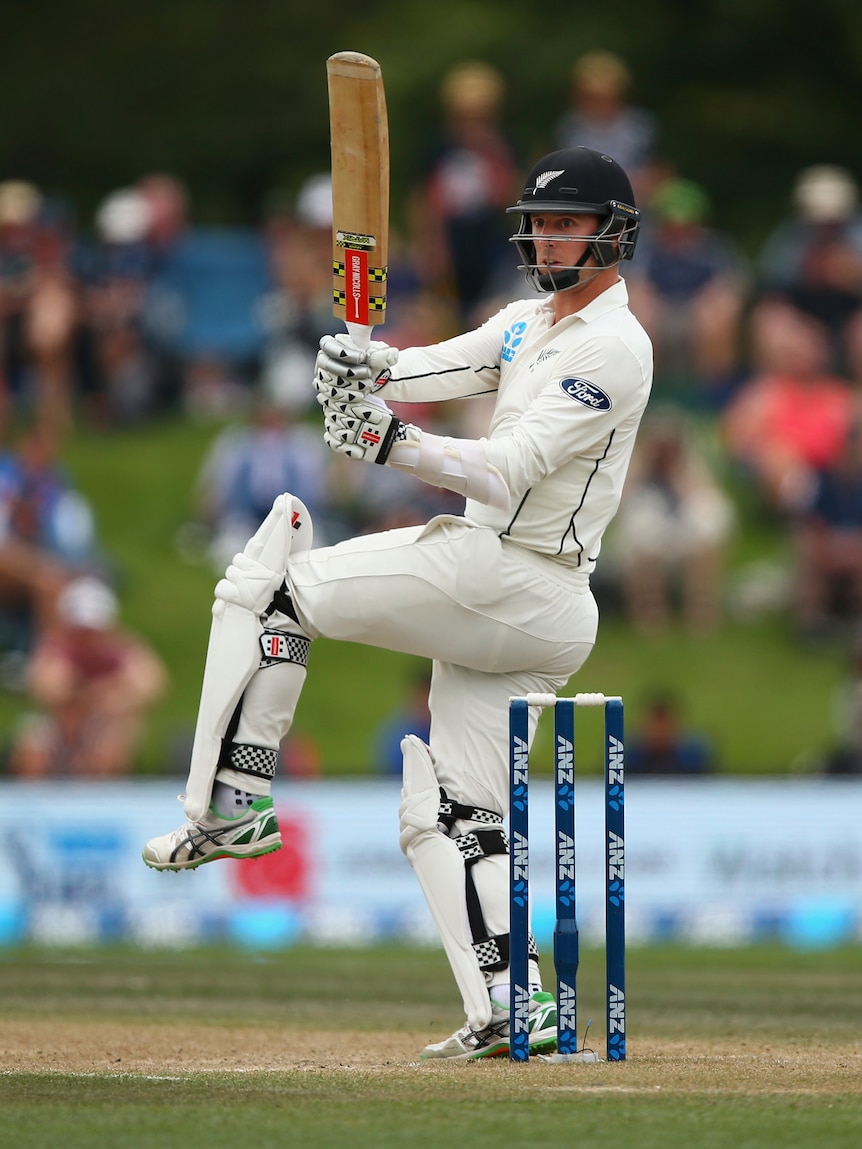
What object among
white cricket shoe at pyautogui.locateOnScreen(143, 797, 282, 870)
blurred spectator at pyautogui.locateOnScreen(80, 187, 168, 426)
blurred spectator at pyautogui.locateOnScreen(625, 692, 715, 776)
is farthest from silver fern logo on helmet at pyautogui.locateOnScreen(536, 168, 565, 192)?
blurred spectator at pyautogui.locateOnScreen(80, 187, 168, 426)

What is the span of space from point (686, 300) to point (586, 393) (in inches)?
353

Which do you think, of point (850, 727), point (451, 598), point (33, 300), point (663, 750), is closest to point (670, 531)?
point (850, 727)

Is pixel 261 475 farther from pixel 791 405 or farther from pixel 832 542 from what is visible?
pixel 832 542

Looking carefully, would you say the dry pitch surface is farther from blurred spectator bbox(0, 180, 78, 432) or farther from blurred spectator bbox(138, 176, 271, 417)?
blurred spectator bbox(138, 176, 271, 417)

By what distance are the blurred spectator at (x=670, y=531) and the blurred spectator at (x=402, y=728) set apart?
5.89 ft

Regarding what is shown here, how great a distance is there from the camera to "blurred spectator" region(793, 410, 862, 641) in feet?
43.8

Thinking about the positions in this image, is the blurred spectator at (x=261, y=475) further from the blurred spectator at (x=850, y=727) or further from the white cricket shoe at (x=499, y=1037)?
the white cricket shoe at (x=499, y=1037)

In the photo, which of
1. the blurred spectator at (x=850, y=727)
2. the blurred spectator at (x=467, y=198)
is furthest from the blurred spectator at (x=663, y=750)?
the blurred spectator at (x=467, y=198)

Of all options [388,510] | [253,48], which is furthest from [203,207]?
[388,510]

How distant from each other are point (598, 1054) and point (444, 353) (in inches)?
79.7

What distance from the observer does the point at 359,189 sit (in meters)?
5.47

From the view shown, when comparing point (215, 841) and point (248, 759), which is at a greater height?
point (248, 759)

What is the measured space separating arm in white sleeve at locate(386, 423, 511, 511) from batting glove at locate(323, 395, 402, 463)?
3 cm

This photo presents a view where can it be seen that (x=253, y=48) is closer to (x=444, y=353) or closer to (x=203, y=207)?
(x=203, y=207)
